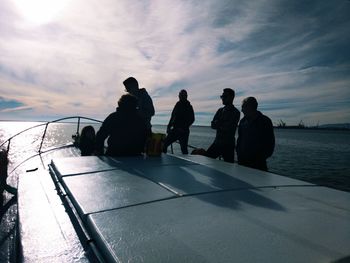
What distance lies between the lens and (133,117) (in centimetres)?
407

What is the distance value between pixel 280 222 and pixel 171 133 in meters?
5.21

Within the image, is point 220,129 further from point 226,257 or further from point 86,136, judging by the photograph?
point 226,257

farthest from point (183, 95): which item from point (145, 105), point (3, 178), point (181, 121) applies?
point (3, 178)

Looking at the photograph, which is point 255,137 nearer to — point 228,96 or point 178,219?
point 228,96

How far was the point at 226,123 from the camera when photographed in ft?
18.4

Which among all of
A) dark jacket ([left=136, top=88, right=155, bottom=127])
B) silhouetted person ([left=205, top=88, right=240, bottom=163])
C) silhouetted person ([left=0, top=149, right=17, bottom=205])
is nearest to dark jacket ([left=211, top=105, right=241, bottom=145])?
silhouetted person ([left=205, top=88, right=240, bottom=163])

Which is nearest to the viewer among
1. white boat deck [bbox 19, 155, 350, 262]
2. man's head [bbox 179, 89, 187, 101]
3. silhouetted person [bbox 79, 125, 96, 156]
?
white boat deck [bbox 19, 155, 350, 262]

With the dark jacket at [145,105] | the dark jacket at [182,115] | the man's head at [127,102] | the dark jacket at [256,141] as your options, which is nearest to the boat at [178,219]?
the man's head at [127,102]

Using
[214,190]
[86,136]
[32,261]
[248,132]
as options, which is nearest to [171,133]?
[86,136]

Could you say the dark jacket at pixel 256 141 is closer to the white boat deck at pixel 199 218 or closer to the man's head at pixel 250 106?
the man's head at pixel 250 106

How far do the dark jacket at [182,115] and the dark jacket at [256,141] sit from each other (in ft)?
6.79

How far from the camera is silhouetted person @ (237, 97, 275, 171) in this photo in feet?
14.1

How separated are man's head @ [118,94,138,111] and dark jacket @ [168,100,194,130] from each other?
8.59 ft

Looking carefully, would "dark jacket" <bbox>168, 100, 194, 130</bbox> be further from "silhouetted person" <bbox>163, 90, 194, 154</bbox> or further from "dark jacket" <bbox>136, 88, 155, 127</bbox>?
"dark jacket" <bbox>136, 88, 155, 127</bbox>
